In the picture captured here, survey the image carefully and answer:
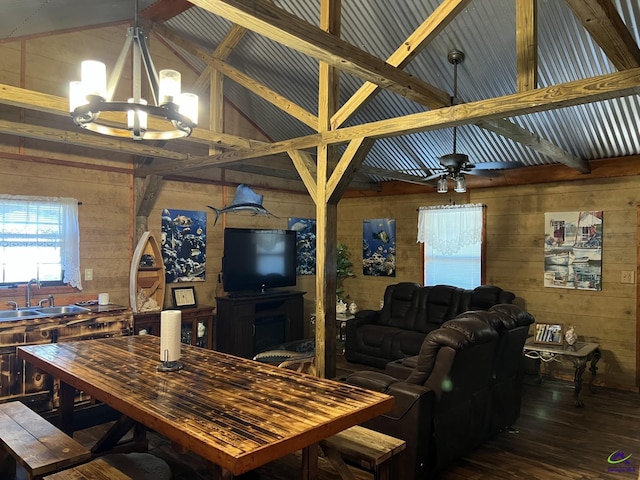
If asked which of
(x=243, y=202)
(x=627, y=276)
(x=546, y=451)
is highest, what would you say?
(x=243, y=202)

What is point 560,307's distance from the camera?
5934 mm

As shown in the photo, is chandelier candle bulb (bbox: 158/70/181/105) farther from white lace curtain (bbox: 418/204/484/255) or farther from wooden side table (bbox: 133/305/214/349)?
white lace curtain (bbox: 418/204/484/255)

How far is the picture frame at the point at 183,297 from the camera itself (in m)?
6.19

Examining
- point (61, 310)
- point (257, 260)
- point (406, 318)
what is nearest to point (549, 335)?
point (406, 318)

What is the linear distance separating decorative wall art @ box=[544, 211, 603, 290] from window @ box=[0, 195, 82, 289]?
5.66 m

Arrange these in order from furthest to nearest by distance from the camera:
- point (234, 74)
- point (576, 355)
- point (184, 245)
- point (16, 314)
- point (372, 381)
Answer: point (184, 245) < point (234, 74) < point (576, 355) < point (16, 314) < point (372, 381)

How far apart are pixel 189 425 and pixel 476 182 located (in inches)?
221

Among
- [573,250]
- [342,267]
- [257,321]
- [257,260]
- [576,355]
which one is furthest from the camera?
[342,267]

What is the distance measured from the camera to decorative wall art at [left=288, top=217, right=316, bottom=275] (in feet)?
25.8

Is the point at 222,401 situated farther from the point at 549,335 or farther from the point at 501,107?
the point at 549,335

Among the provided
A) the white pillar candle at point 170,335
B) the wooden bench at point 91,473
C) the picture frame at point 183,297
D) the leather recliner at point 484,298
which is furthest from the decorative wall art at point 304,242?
the wooden bench at point 91,473

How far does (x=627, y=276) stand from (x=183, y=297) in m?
5.40

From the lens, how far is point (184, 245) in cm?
639

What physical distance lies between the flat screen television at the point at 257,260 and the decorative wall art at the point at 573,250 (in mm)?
3599
